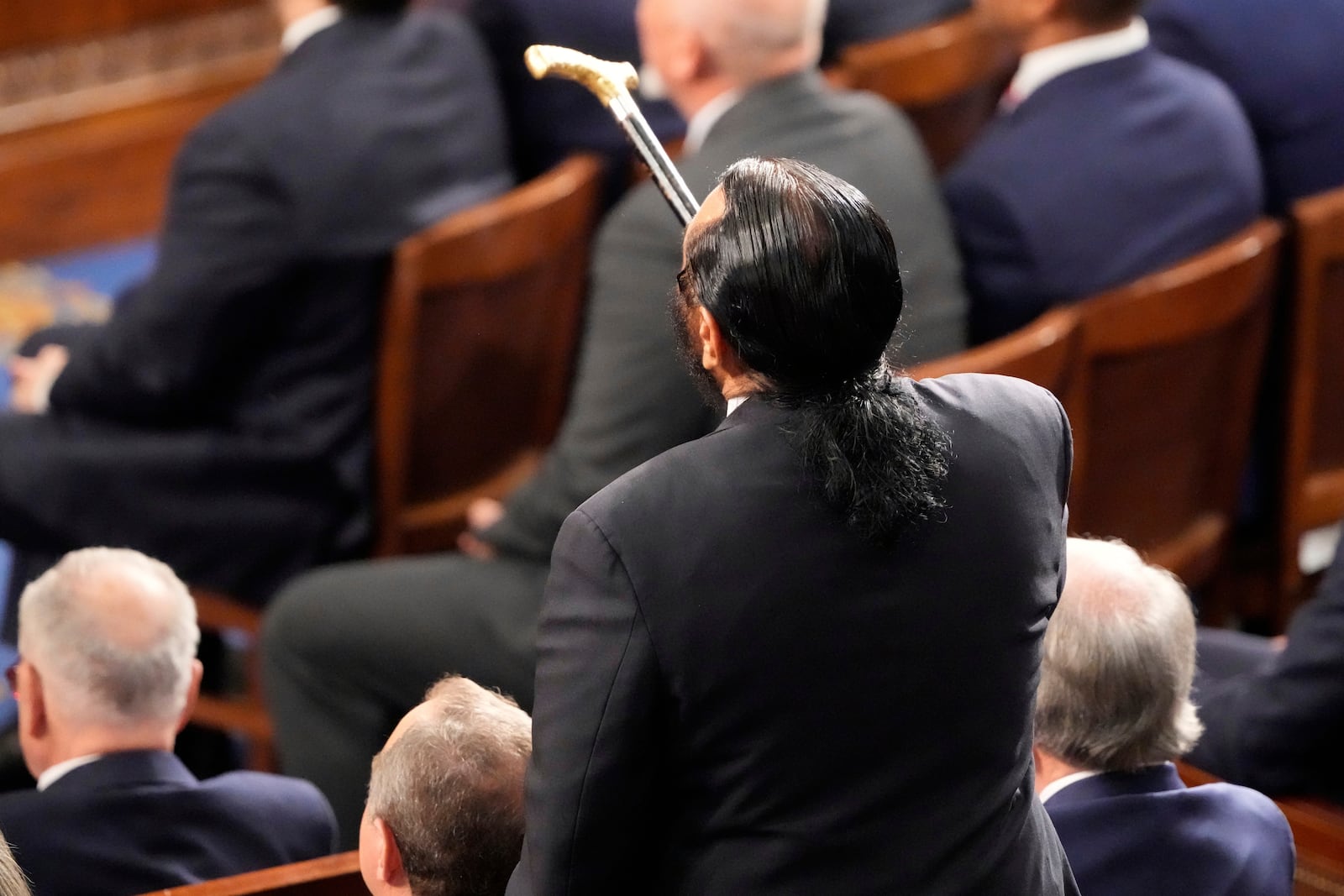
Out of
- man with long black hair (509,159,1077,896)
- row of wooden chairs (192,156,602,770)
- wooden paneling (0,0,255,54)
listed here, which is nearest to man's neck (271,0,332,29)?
row of wooden chairs (192,156,602,770)

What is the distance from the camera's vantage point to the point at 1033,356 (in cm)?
210

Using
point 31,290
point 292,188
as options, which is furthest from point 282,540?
point 31,290

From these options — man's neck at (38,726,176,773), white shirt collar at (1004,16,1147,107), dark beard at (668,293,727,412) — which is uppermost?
dark beard at (668,293,727,412)

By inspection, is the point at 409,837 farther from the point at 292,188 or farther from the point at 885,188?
the point at 292,188

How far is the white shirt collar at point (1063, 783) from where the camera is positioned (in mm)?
1546

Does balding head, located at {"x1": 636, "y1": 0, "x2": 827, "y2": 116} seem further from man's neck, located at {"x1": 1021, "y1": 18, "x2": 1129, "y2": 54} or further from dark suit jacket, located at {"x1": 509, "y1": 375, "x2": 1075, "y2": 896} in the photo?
dark suit jacket, located at {"x1": 509, "y1": 375, "x2": 1075, "y2": 896}

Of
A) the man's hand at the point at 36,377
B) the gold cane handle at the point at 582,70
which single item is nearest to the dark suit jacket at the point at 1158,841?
the gold cane handle at the point at 582,70

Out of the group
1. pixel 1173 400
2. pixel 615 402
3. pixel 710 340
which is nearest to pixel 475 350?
pixel 615 402

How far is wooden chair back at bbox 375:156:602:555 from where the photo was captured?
8.38ft

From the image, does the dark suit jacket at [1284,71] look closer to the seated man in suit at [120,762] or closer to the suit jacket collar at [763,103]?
the suit jacket collar at [763,103]

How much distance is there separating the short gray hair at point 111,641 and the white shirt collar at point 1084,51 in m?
1.48

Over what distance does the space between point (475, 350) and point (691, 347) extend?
1466 millimetres

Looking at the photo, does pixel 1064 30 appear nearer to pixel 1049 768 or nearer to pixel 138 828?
pixel 1049 768

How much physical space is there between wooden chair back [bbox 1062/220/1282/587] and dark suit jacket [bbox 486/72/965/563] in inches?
9.0
